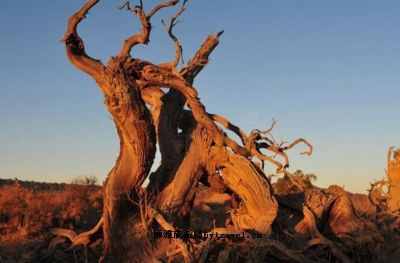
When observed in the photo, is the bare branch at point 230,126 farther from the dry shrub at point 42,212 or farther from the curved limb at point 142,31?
the dry shrub at point 42,212

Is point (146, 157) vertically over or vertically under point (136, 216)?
over

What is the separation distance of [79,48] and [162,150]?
9.29 ft

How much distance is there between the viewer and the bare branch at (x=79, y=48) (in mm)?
10461

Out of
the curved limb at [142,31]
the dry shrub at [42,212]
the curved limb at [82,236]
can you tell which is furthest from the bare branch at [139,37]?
the dry shrub at [42,212]

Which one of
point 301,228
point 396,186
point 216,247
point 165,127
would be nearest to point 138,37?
point 165,127

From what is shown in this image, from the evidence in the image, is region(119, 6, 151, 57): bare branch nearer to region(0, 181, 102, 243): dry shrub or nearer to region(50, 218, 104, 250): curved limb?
region(50, 218, 104, 250): curved limb

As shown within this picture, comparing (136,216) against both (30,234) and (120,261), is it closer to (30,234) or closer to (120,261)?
(120,261)

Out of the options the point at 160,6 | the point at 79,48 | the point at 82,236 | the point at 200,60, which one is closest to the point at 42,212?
A: the point at 82,236

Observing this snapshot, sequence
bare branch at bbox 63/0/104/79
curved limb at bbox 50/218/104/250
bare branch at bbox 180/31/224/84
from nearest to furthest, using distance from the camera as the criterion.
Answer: bare branch at bbox 63/0/104/79, curved limb at bbox 50/218/104/250, bare branch at bbox 180/31/224/84

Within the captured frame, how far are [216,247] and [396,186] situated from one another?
26.3 feet

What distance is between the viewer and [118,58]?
421 inches

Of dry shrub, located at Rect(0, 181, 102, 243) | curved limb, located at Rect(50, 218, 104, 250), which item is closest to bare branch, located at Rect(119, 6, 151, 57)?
curved limb, located at Rect(50, 218, 104, 250)

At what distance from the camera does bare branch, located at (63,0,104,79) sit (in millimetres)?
10461

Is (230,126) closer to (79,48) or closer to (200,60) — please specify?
(200,60)
